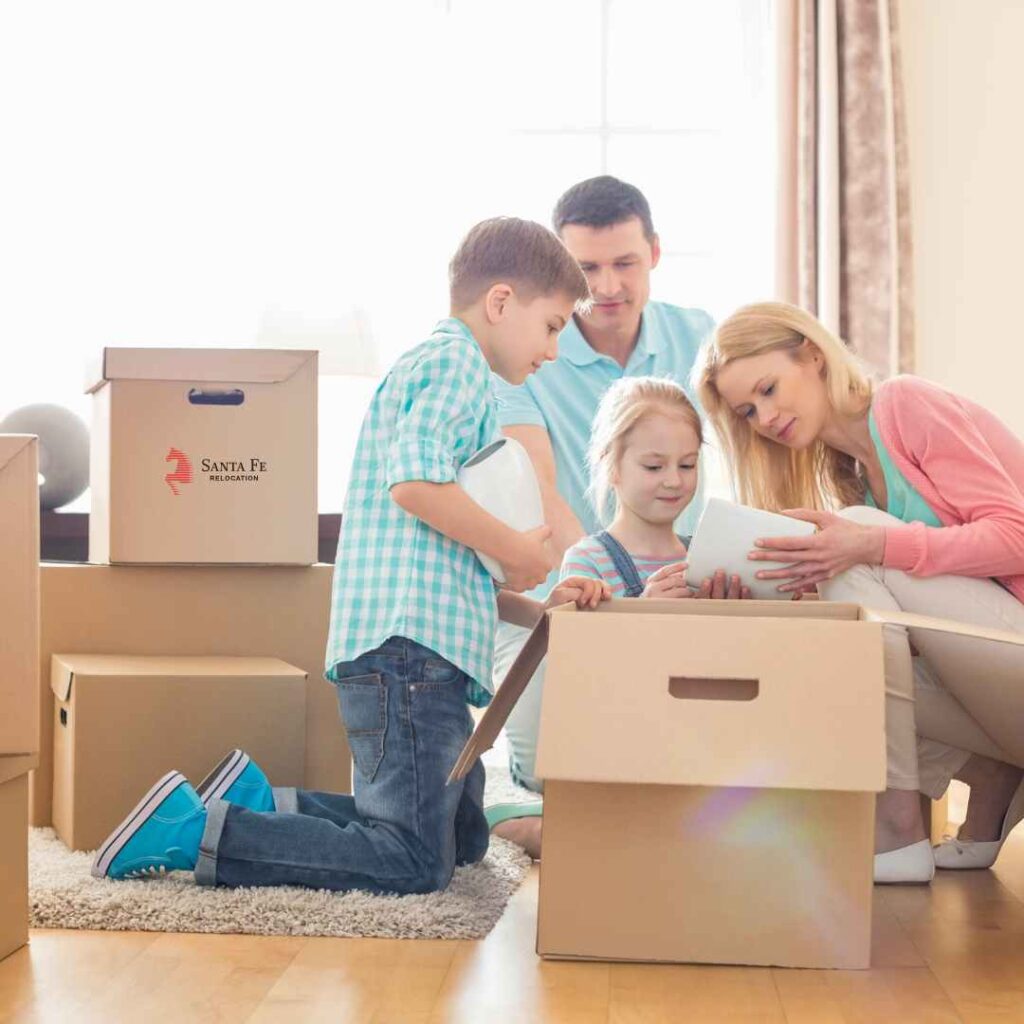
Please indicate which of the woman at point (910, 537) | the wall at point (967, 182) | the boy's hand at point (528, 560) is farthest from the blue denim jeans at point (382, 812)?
the wall at point (967, 182)

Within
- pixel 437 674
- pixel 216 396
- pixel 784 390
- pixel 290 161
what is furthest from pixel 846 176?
pixel 437 674

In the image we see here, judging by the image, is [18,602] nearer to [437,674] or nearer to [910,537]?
[437,674]

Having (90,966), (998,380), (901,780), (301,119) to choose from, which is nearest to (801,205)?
(998,380)

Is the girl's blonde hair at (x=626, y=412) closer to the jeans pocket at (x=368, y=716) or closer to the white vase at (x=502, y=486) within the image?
the white vase at (x=502, y=486)

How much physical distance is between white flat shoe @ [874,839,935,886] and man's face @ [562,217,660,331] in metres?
1.11

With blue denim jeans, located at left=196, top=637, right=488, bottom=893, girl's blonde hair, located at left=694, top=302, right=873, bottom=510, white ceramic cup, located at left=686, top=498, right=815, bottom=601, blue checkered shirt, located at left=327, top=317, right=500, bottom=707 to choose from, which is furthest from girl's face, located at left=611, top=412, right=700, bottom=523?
blue denim jeans, located at left=196, top=637, right=488, bottom=893

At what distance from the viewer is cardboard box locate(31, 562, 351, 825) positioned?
2.04 m

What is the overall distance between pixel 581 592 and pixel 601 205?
1.02 meters

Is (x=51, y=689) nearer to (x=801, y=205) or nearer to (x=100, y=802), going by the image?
(x=100, y=802)

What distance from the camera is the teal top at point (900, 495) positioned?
182 centimetres

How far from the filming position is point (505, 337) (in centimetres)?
179

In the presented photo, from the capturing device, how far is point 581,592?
162cm

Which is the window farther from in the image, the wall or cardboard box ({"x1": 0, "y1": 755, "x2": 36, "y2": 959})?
cardboard box ({"x1": 0, "y1": 755, "x2": 36, "y2": 959})

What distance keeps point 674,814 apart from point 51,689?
42.0 inches
